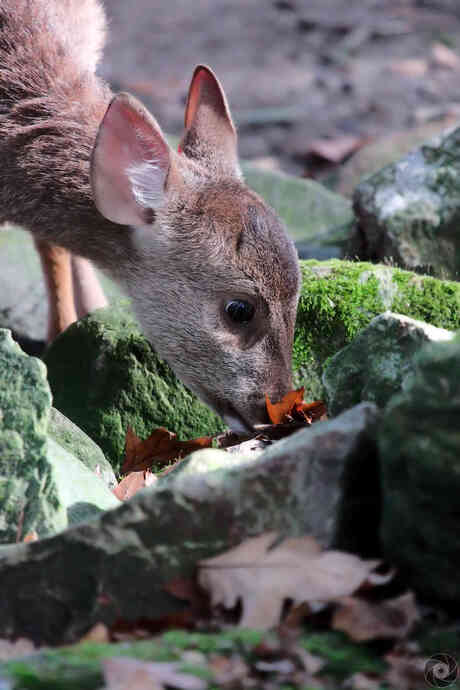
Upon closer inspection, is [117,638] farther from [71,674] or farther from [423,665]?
[423,665]

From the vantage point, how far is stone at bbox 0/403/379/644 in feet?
8.41

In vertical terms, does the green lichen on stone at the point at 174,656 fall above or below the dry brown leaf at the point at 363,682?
above

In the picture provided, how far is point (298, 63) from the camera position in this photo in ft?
41.0

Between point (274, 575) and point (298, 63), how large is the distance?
10836 millimetres

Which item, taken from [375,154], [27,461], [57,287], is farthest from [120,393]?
[375,154]

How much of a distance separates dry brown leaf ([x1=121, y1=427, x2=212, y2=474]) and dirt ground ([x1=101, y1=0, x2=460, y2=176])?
6.16 metres

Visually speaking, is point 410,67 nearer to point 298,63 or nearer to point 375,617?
point 298,63

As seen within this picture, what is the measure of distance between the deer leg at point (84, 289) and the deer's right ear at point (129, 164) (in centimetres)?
172

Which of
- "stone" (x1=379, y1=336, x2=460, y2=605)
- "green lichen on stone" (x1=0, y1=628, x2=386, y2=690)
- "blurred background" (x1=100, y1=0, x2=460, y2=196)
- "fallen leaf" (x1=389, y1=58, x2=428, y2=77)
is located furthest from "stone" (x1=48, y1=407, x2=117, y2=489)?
"fallen leaf" (x1=389, y1=58, x2=428, y2=77)

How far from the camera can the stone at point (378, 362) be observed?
351 cm

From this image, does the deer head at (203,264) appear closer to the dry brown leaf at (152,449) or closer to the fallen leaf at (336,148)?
the dry brown leaf at (152,449)

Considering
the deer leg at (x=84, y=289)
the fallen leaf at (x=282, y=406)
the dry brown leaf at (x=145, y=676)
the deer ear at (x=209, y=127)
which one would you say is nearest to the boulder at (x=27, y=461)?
the dry brown leaf at (x=145, y=676)

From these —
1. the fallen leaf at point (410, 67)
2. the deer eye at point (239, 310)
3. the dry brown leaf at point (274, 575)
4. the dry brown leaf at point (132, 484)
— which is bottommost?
the dry brown leaf at point (132, 484)

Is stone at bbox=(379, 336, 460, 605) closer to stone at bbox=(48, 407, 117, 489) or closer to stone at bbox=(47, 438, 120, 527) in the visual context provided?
stone at bbox=(47, 438, 120, 527)
